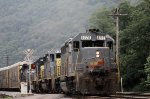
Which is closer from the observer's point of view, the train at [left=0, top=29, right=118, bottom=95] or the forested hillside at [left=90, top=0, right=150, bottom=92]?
the train at [left=0, top=29, right=118, bottom=95]

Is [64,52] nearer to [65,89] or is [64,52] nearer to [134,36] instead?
[65,89]

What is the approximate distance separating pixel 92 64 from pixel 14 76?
30490 millimetres

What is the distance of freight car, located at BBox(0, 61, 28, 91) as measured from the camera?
48.1m

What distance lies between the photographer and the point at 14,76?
5291 centimetres

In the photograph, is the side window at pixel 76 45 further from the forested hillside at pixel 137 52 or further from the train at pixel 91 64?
the forested hillside at pixel 137 52

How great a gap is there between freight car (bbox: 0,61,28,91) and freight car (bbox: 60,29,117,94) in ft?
74.2

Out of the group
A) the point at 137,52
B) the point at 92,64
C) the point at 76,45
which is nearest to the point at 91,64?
the point at 92,64

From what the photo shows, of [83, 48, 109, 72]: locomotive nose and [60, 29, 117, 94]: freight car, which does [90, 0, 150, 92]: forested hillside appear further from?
[83, 48, 109, 72]: locomotive nose

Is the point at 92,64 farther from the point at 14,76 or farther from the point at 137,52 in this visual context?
the point at 14,76

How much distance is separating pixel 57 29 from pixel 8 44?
26.2 m

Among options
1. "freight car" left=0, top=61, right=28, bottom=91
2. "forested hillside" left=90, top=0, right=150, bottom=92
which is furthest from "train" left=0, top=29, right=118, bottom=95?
"freight car" left=0, top=61, right=28, bottom=91

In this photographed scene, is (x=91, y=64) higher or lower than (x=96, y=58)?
lower

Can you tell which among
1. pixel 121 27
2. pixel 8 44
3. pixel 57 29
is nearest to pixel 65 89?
pixel 121 27

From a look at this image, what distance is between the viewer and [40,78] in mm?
42406
